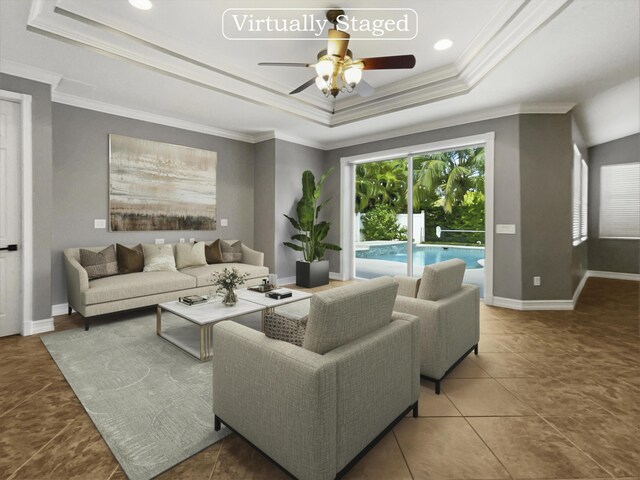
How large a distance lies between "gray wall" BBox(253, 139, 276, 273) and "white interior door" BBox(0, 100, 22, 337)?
133 inches

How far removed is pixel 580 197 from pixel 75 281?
7.75 m

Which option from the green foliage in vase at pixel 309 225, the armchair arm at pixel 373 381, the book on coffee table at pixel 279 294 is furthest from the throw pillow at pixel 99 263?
the armchair arm at pixel 373 381

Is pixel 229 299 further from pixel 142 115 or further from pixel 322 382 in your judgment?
pixel 142 115

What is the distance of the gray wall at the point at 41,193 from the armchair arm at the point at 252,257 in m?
2.61

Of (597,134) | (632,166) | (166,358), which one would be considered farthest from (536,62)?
(632,166)

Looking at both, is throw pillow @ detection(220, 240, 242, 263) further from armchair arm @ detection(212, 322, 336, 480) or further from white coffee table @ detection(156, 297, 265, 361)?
Answer: armchair arm @ detection(212, 322, 336, 480)

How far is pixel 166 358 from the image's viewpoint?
2840 mm

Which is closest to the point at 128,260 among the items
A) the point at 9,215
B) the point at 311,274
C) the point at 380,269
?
the point at 9,215

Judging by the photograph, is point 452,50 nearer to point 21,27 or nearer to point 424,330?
point 424,330

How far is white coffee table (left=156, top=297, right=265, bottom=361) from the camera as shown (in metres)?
2.81

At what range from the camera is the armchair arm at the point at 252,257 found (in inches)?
211

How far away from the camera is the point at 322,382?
4.25 ft

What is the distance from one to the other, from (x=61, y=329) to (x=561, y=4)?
215 inches

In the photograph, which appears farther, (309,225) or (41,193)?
(309,225)
